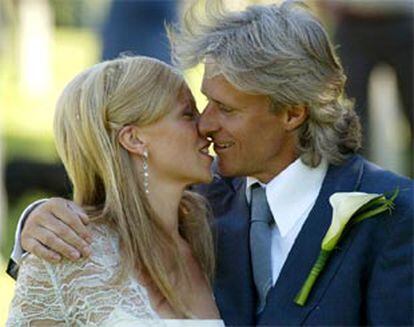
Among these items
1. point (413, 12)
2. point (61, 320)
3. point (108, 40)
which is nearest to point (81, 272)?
point (61, 320)

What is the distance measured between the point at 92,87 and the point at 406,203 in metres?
0.93

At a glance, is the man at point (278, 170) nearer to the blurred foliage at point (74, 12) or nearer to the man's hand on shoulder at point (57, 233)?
the man's hand on shoulder at point (57, 233)

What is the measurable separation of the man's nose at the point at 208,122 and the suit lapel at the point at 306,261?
358 millimetres

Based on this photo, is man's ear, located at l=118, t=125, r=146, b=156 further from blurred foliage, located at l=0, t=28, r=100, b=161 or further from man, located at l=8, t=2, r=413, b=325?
blurred foliage, located at l=0, t=28, r=100, b=161

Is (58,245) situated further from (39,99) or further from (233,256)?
(39,99)

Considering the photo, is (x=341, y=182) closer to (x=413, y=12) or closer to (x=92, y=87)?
(x=92, y=87)

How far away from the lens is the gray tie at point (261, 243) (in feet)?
12.6

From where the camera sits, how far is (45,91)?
38.1 feet

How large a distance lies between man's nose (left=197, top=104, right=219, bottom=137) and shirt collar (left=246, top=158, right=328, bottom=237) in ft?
0.79

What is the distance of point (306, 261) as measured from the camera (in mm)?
3771

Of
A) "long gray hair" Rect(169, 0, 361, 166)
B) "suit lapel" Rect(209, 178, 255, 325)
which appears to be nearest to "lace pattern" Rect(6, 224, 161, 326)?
"suit lapel" Rect(209, 178, 255, 325)

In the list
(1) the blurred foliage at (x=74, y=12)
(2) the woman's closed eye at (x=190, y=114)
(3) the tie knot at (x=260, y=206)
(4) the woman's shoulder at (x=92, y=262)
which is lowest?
(1) the blurred foliage at (x=74, y=12)

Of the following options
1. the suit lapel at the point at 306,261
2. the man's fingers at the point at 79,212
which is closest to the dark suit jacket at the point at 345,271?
the suit lapel at the point at 306,261

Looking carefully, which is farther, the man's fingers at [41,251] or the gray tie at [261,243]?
the gray tie at [261,243]
